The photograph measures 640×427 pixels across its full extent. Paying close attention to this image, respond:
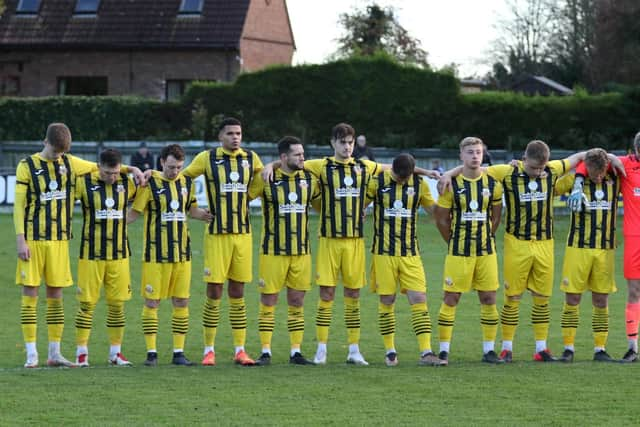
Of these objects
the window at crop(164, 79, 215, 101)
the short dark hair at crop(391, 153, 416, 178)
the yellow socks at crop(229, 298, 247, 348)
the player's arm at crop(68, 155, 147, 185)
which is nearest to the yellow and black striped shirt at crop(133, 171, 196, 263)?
the player's arm at crop(68, 155, 147, 185)

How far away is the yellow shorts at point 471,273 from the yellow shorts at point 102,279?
3024 millimetres

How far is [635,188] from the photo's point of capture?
10.6 m

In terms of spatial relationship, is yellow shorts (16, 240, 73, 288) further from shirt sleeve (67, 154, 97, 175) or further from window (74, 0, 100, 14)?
window (74, 0, 100, 14)

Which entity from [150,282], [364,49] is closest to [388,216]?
[150,282]

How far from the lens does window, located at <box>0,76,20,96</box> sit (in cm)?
4222

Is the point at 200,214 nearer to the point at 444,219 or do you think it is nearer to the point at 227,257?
the point at 227,257

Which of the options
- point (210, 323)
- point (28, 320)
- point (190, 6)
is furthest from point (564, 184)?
point (190, 6)

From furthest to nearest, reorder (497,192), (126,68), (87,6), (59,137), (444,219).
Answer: (87,6) < (126,68) < (444,219) < (497,192) < (59,137)

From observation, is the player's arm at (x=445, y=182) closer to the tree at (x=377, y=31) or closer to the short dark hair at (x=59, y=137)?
the short dark hair at (x=59, y=137)

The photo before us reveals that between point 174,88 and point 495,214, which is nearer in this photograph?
point 495,214

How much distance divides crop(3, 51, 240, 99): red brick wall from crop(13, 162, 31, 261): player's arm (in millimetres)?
31253

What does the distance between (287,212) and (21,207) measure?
2.44m

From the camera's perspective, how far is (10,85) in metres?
42.5

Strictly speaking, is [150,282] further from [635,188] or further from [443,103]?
[443,103]
